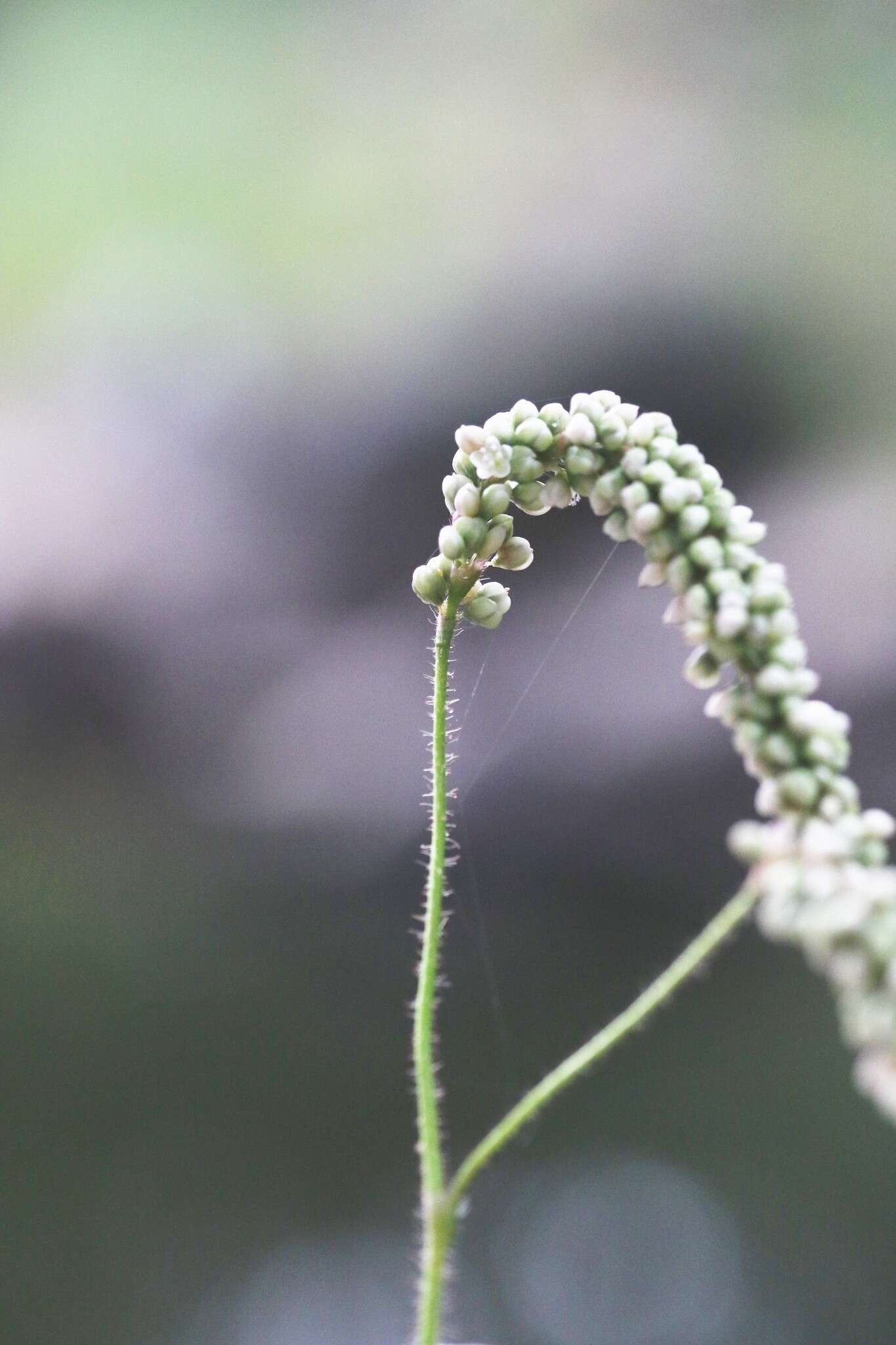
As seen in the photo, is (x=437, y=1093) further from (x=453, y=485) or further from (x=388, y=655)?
(x=388, y=655)

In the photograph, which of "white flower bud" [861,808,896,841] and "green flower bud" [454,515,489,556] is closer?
"white flower bud" [861,808,896,841]

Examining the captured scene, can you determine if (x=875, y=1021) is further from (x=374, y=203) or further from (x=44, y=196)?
(x=44, y=196)

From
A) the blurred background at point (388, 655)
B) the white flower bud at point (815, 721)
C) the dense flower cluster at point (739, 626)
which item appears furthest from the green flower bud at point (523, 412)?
the blurred background at point (388, 655)

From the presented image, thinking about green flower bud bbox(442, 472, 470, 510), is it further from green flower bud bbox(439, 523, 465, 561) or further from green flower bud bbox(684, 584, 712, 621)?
green flower bud bbox(684, 584, 712, 621)

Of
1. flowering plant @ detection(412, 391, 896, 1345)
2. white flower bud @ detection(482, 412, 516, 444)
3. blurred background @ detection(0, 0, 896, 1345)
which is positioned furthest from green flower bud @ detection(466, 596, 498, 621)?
blurred background @ detection(0, 0, 896, 1345)

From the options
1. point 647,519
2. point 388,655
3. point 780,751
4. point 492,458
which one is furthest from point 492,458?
point 388,655

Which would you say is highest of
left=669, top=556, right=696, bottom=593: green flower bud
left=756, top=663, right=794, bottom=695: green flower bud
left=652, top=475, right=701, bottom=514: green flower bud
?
left=652, top=475, right=701, bottom=514: green flower bud

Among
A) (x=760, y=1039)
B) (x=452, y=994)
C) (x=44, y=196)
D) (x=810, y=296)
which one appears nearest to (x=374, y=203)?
(x=44, y=196)
